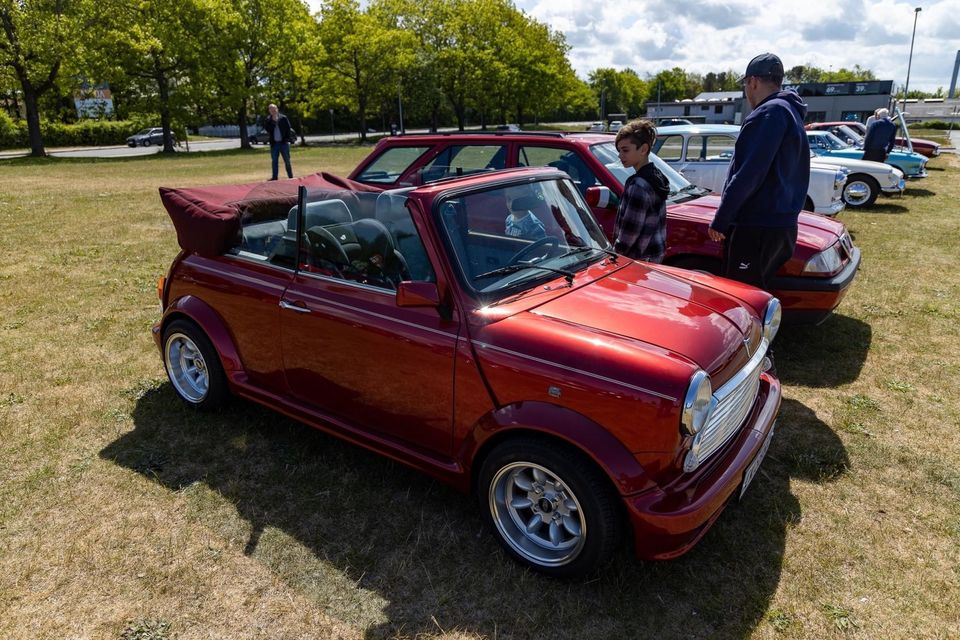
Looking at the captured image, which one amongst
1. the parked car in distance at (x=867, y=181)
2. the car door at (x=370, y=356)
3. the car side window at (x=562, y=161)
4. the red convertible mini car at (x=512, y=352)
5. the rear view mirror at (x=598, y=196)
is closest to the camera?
the red convertible mini car at (x=512, y=352)

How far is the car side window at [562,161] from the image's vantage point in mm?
5816

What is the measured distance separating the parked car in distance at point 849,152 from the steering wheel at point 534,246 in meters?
14.2

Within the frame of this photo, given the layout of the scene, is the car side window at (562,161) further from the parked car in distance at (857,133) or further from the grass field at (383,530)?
the parked car in distance at (857,133)

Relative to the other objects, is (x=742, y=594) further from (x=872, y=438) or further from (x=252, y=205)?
(x=252, y=205)

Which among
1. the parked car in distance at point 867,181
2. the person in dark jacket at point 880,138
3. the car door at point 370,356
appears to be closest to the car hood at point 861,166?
the parked car in distance at point 867,181

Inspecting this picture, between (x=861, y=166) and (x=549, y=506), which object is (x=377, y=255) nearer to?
(x=549, y=506)

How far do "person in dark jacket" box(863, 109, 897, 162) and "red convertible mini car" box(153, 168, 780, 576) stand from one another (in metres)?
13.6

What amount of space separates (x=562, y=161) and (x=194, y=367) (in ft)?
12.3

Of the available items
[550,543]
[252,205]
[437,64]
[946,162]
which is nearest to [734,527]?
[550,543]

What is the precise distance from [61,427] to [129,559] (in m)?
1.78

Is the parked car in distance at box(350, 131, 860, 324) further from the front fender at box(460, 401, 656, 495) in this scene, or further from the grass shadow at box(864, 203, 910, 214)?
the grass shadow at box(864, 203, 910, 214)

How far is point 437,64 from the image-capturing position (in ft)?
165

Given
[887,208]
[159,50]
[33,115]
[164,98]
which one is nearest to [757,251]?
[887,208]

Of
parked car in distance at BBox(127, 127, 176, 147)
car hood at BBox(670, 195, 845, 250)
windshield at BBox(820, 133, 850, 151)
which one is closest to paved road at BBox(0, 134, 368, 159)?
parked car in distance at BBox(127, 127, 176, 147)
